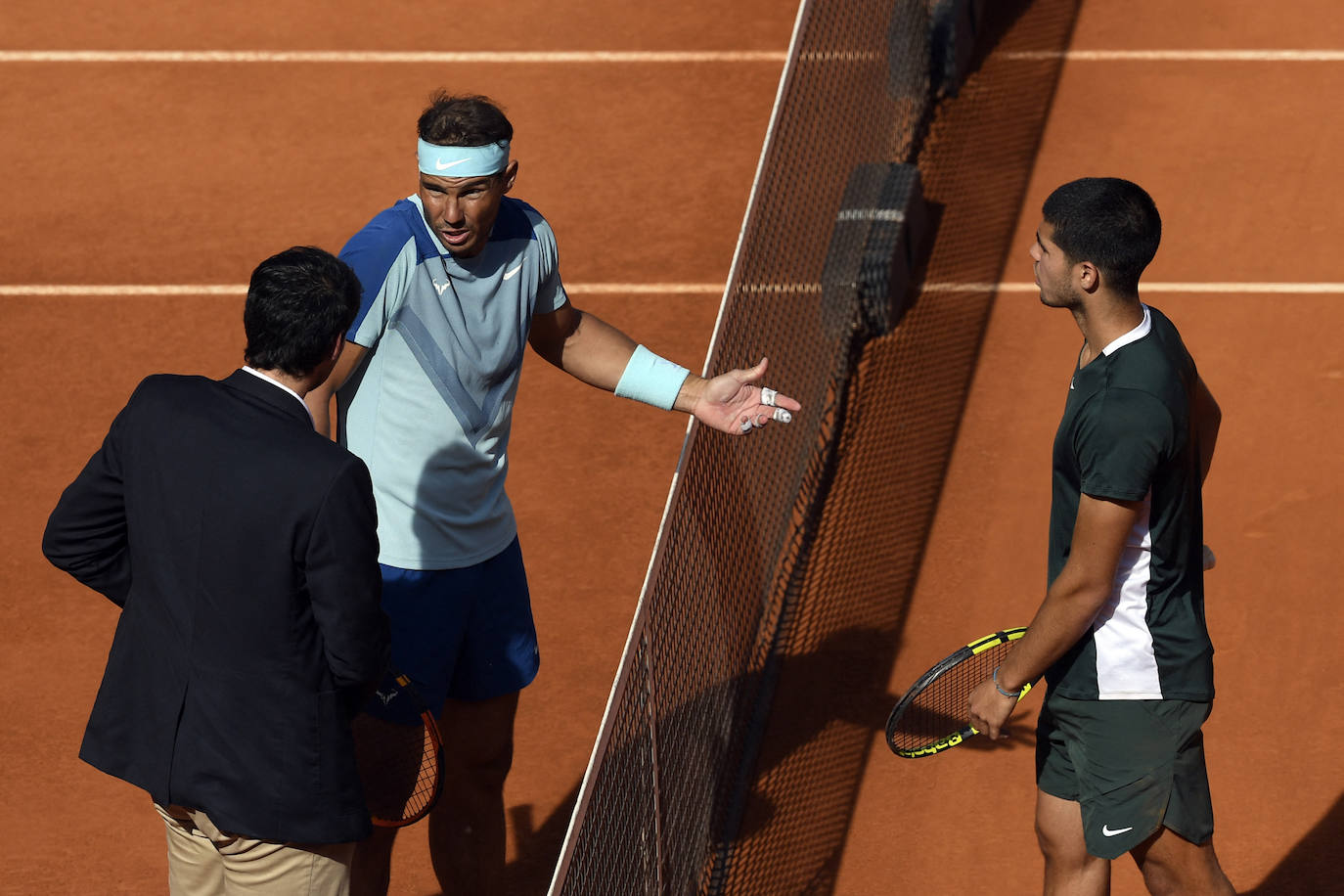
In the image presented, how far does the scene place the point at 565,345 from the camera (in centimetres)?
483

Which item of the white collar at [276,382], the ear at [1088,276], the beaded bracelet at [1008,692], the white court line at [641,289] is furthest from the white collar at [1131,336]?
the white court line at [641,289]

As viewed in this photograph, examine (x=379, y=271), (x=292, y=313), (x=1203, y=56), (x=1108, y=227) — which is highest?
(x=1108, y=227)

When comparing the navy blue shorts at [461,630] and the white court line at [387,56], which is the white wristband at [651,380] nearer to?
the navy blue shorts at [461,630]

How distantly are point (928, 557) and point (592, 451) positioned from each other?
1659mm

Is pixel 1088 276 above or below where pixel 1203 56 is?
above

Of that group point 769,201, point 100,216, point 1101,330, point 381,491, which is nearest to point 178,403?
point 381,491

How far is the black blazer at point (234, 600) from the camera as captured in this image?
A: 344 centimetres

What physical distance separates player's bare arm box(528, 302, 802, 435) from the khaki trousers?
1.62 metres

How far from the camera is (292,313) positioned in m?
3.54

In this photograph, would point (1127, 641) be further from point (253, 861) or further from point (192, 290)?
point (192, 290)

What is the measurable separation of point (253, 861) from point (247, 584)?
2.35 feet

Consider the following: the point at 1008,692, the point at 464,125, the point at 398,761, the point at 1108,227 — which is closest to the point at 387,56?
the point at 464,125

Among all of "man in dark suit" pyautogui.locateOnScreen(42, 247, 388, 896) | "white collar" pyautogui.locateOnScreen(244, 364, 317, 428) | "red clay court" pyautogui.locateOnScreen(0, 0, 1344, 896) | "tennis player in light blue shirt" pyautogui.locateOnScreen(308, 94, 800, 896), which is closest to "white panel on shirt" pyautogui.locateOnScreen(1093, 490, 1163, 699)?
"tennis player in light blue shirt" pyautogui.locateOnScreen(308, 94, 800, 896)

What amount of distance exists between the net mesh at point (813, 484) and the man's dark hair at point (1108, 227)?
1.24 metres
